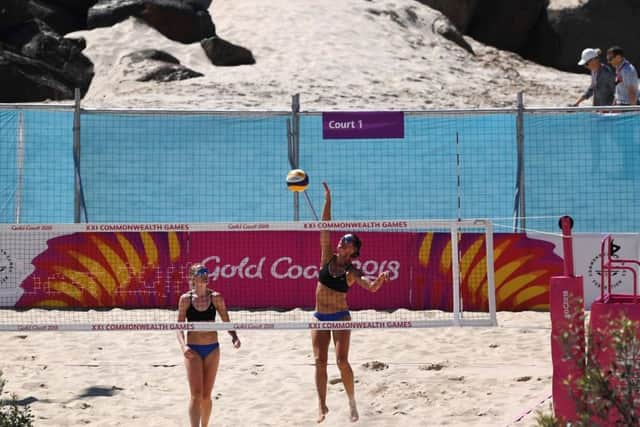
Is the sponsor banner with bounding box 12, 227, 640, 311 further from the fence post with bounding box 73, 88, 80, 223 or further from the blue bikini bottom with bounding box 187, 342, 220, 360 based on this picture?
the blue bikini bottom with bounding box 187, 342, 220, 360

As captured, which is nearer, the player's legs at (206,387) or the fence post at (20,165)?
the player's legs at (206,387)

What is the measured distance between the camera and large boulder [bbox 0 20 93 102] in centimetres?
2095

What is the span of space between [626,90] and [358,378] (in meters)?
6.69

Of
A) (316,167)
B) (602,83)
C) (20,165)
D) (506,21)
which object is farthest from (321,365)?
(506,21)

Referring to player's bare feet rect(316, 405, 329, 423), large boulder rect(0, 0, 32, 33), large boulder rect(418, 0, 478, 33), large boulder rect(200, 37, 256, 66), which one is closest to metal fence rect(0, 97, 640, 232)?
player's bare feet rect(316, 405, 329, 423)

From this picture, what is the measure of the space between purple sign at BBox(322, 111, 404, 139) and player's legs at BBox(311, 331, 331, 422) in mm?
4900

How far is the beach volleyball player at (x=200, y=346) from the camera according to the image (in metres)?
7.78

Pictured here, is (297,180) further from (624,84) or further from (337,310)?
(624,84)

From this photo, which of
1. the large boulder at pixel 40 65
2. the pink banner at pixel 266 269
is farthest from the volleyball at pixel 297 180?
the large boulder at pixel 40 65

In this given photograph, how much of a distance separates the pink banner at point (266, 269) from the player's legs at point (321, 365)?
13.9ft

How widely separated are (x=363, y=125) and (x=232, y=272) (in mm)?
2561

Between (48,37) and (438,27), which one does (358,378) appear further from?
(438,27)

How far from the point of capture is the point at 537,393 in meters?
8.97

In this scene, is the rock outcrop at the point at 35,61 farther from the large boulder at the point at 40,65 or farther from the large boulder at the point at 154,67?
the large boulder at the point at 154,67
